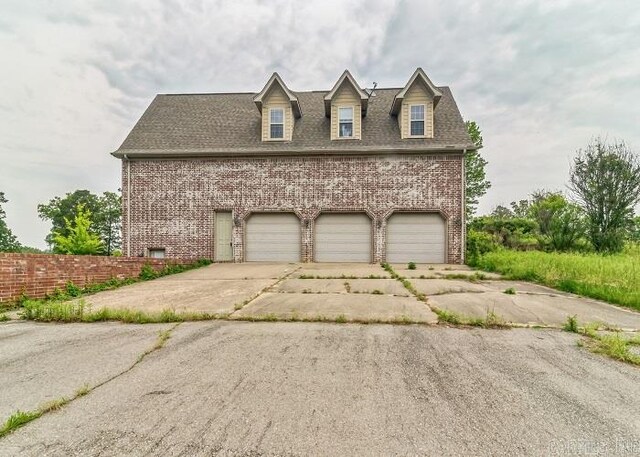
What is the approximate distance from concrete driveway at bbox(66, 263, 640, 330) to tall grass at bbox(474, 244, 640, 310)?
31 centimetres

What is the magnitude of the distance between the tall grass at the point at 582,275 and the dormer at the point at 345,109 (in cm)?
757

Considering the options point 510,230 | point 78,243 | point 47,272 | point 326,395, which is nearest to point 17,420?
point 326,395

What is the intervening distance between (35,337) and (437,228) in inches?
475

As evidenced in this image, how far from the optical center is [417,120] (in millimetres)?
13062

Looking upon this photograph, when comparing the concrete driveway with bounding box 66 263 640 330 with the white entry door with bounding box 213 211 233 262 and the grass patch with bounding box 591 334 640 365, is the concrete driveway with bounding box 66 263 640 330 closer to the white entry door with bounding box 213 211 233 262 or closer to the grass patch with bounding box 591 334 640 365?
the grass patch with bounding box 591 334 640 365

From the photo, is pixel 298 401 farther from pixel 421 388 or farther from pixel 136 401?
pixel 136 401

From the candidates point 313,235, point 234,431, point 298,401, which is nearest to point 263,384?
point 298,401

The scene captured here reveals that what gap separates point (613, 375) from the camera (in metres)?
2.72

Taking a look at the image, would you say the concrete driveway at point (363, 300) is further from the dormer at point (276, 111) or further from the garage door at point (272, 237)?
the dormer at point (276, 111)

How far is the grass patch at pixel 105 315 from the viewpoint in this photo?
4.46 metres

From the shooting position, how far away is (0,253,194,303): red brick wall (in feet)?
18.5

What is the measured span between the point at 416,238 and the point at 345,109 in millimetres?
6264

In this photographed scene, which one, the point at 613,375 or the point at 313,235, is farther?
the point at 313,235

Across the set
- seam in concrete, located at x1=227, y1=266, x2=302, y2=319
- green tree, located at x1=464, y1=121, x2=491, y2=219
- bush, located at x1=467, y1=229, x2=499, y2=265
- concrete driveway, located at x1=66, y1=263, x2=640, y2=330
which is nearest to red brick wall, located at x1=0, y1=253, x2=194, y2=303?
concrete driveway, located at x1=66, y1=263, x2=640, y2=330
